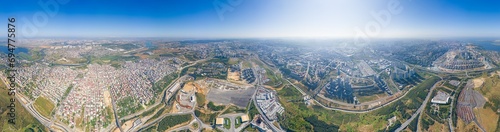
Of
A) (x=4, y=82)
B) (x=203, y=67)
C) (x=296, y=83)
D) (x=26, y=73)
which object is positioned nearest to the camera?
(x=4, y=82)

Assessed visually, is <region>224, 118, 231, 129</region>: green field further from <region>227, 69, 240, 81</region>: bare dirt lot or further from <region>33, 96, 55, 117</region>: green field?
<region>33, 96, 55, 117</region>: green field

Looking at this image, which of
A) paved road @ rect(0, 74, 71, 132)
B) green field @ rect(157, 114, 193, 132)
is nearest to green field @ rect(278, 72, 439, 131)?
green field @ rect(157, 114, 193, 132)

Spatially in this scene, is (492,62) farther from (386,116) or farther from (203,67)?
(203,67)

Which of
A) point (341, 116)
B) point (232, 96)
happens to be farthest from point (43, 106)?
point (341, 116)

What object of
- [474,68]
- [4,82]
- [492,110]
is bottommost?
[492,110]

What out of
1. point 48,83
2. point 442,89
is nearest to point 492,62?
point 442,89

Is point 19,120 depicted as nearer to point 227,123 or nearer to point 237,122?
point 227,123
